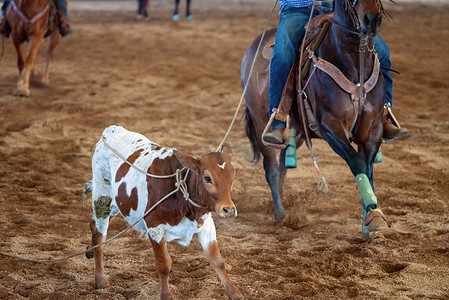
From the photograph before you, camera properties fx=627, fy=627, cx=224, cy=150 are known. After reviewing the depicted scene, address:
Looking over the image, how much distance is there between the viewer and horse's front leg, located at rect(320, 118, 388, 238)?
14.4 ft

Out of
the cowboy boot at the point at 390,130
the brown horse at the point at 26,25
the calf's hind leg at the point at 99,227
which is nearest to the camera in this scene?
the calf's hind leg at the point at 99,227

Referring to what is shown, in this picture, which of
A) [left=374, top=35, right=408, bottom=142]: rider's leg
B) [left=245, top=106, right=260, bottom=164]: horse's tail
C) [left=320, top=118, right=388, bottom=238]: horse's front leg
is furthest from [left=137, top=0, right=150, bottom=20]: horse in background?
[left=320, top=118, right=388, bottom=238]: horse's front leg

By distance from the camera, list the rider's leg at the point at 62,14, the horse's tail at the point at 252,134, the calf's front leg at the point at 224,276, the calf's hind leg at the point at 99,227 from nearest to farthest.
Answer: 1. the calf's front leg at the point at 224,276
2. the calf's hind leg at the point at 99,227
3. the horse's tail at the point at 252,134
4. the rider's leg at the point at 62,14

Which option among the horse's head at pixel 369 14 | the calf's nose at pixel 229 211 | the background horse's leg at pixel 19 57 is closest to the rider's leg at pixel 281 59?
the horse's head at pixel 369 14

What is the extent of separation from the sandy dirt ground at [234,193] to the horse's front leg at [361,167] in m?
0.40

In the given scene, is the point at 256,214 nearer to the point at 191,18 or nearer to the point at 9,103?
the point at 9,103

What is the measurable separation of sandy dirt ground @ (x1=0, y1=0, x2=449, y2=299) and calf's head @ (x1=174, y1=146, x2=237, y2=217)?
87 cm

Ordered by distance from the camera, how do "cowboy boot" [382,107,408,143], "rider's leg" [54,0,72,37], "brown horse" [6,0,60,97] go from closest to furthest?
"cowboy boot" [382,107,408,143], "brown horse" [6,0,60,97], "rider's leg" [54,0,72,37]

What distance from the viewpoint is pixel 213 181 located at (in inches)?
138

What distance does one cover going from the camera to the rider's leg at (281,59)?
527cm

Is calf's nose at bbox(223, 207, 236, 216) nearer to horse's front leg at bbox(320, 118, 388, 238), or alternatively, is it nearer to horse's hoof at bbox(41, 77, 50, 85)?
horse's front leg at bbox(320, 118, 388, 238)

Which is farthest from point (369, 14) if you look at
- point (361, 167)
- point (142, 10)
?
point (142, 10)

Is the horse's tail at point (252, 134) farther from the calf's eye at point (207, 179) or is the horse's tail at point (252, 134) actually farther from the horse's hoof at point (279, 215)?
the calf's eye at point (207, 179)

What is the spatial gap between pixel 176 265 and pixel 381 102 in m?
2.02
